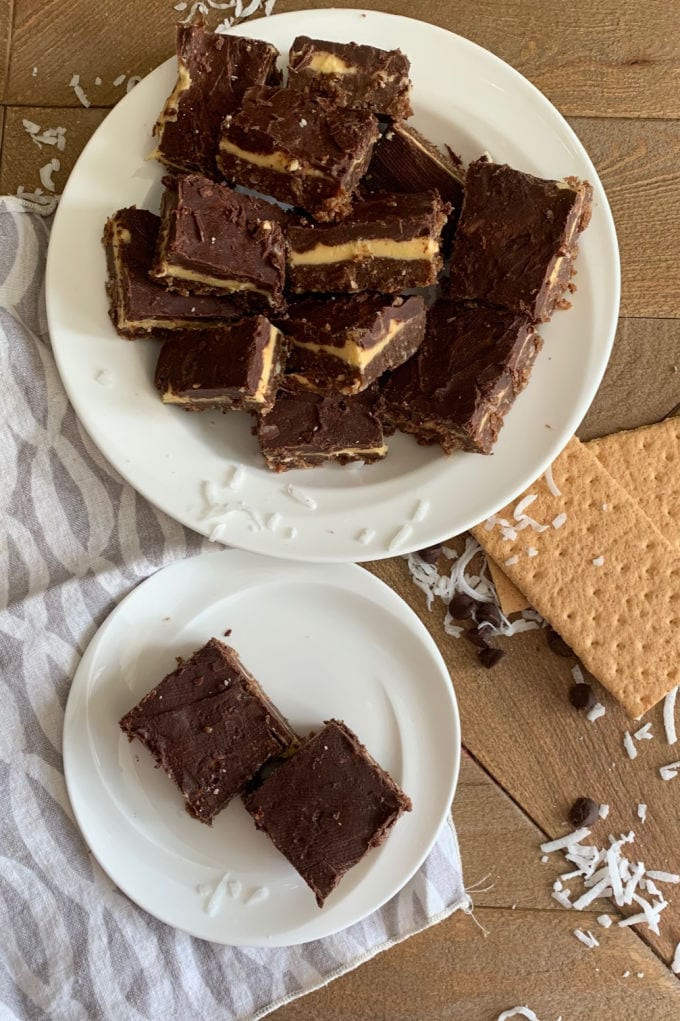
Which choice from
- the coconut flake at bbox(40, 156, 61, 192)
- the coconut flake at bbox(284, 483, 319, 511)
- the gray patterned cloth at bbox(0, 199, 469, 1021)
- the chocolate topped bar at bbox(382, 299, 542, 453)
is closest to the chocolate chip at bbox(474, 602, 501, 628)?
the chocolate topped bar at bbox(382, 299, 542, 453)

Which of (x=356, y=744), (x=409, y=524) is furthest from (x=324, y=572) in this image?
(x=356, y=744)

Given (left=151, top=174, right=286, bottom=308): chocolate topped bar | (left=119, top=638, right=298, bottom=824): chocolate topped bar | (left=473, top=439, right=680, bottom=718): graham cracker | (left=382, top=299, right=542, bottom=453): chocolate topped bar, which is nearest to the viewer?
(left=151, top=174, right=286, bottom=308): chocolate topped bar

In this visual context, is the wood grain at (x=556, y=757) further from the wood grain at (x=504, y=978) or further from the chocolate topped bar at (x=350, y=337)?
the chocolate topped bar at (x=350, y=337)

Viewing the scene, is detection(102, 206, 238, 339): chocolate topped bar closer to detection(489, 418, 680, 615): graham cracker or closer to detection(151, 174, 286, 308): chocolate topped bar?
detection(151, 174, 286, 308): chocolate topped bar

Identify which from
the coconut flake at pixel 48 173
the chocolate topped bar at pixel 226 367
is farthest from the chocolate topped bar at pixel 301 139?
the coconut flake at pixel 48 173

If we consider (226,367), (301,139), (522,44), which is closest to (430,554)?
(226,367)

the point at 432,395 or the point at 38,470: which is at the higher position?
the point at 432,395

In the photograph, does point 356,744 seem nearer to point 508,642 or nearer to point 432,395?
point 508,642
